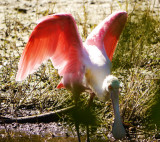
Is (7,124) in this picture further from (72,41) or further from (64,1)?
(64,1)

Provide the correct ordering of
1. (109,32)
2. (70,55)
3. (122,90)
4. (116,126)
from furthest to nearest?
1. (122,90)
2. (109,32)
3. (70,55)
4. (116,126)

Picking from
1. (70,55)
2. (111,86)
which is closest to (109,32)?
(70,55)

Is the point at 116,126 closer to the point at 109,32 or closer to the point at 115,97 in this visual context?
the point at 115,97

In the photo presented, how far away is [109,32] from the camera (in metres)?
3.65

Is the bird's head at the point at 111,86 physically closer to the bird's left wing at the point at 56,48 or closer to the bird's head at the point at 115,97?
the bird's head at the point at 115,97

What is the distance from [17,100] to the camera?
360 cm

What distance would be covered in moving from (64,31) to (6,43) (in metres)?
2.22

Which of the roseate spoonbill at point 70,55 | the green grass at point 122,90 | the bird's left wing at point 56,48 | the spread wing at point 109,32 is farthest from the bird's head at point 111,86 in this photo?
the spread wing at point 109,32

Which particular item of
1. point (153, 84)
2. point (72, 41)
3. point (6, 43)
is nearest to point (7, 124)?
point (72, 41)

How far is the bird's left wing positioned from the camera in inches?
117

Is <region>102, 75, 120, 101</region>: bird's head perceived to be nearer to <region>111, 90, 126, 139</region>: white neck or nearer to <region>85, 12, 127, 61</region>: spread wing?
<region>111, 90, 126, 139</region>: white neck

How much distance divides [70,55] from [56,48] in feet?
0.49

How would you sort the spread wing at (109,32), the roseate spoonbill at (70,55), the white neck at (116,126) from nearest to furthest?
the white neck at (116,126), the roseate spoonbill at (70,55), the spread wing at (109,32)

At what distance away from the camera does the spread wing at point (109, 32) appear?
3.32 metres
